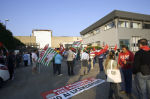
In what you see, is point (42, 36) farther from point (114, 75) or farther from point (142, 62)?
point (142, 62)

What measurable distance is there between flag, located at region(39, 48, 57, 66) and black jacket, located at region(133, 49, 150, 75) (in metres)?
5.59

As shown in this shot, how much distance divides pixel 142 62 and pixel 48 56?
6448 mm

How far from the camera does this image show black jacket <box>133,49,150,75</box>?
108 inches

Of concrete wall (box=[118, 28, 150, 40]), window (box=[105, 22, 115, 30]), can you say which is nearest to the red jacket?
concrete wall (box=[118, 28, 150, 40])

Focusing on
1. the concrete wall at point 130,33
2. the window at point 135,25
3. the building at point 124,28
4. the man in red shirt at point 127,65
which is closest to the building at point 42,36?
the building at point 124,28

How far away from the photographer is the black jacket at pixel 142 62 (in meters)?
2.75

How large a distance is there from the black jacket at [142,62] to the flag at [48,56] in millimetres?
5592

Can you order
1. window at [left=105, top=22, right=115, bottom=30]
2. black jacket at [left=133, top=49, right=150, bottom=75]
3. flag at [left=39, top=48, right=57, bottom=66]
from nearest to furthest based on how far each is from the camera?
black jacket at [left=133, top=49, right=150, bottom=75]
flag at [left=39, top=48, right=57, bottom=66]
window at [left=105, top=22, right=115, bottom=30]

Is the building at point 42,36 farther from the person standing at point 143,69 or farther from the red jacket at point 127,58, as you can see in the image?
the person standing at point 143,69

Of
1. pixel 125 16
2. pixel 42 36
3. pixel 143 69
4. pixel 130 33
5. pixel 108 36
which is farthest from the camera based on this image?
pixel 42 36

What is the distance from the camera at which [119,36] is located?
1888cm

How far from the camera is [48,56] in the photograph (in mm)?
7984

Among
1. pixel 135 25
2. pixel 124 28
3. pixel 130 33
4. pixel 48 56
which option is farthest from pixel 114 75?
pixel 135 25

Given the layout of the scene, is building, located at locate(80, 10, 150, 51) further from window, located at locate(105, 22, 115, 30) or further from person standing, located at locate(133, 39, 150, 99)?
person standing, located at locate(133, 39, 150, 99)
